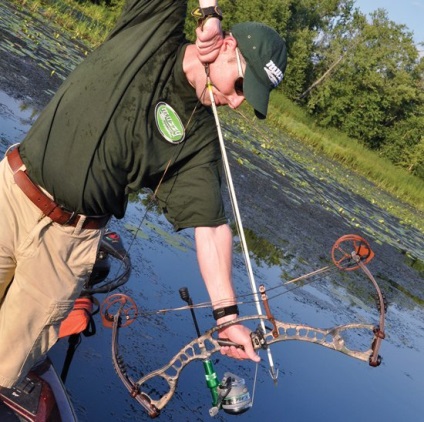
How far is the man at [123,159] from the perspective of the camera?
2.87 metres

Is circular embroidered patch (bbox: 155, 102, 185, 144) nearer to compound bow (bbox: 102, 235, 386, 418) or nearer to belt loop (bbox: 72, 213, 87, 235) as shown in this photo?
belt loop (bbox: 72, 213, 87, 235)

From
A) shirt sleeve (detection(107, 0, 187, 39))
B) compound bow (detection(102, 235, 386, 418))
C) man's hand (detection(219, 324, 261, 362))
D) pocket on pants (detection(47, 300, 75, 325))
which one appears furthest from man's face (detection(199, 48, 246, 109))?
pocket on pants (detection(47, 300, 75, 325))

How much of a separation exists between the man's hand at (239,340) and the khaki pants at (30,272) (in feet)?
2.40

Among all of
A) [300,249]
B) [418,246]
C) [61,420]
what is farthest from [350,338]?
[418,246]

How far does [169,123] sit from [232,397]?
1.20 meters

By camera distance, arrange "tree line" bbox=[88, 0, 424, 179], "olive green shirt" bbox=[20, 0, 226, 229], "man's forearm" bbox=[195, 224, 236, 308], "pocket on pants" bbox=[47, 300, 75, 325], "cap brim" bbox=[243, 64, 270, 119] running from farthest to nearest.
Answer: "tree line" bbox=[88, 0, 424, 179]
"pocket on pants" bbox=[47, 300, 75, 325]
"man's forearm" bbox=[195, 224, 236, 308]
"olive green shirt" bbox=[20, 0, 226, 229]
"cap brim" bbox=[243, 64, 270, 119]

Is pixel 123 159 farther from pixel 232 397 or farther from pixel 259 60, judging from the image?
pixel 232 397

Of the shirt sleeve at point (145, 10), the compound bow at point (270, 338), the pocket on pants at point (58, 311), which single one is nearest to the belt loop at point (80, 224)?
the pocket on pants at point (58, 311)

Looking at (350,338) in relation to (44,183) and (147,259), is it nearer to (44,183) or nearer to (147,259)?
(147,259)

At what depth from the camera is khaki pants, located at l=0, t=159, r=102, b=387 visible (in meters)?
3.00

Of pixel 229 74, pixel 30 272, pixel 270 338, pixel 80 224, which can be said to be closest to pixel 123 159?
pixel 80 224

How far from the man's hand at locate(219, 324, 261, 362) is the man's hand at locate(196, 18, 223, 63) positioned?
1.12 m

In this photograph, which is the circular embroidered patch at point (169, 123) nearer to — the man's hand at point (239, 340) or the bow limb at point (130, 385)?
the man's hand at point (239, 340)

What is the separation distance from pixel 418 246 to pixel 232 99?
16.2m
